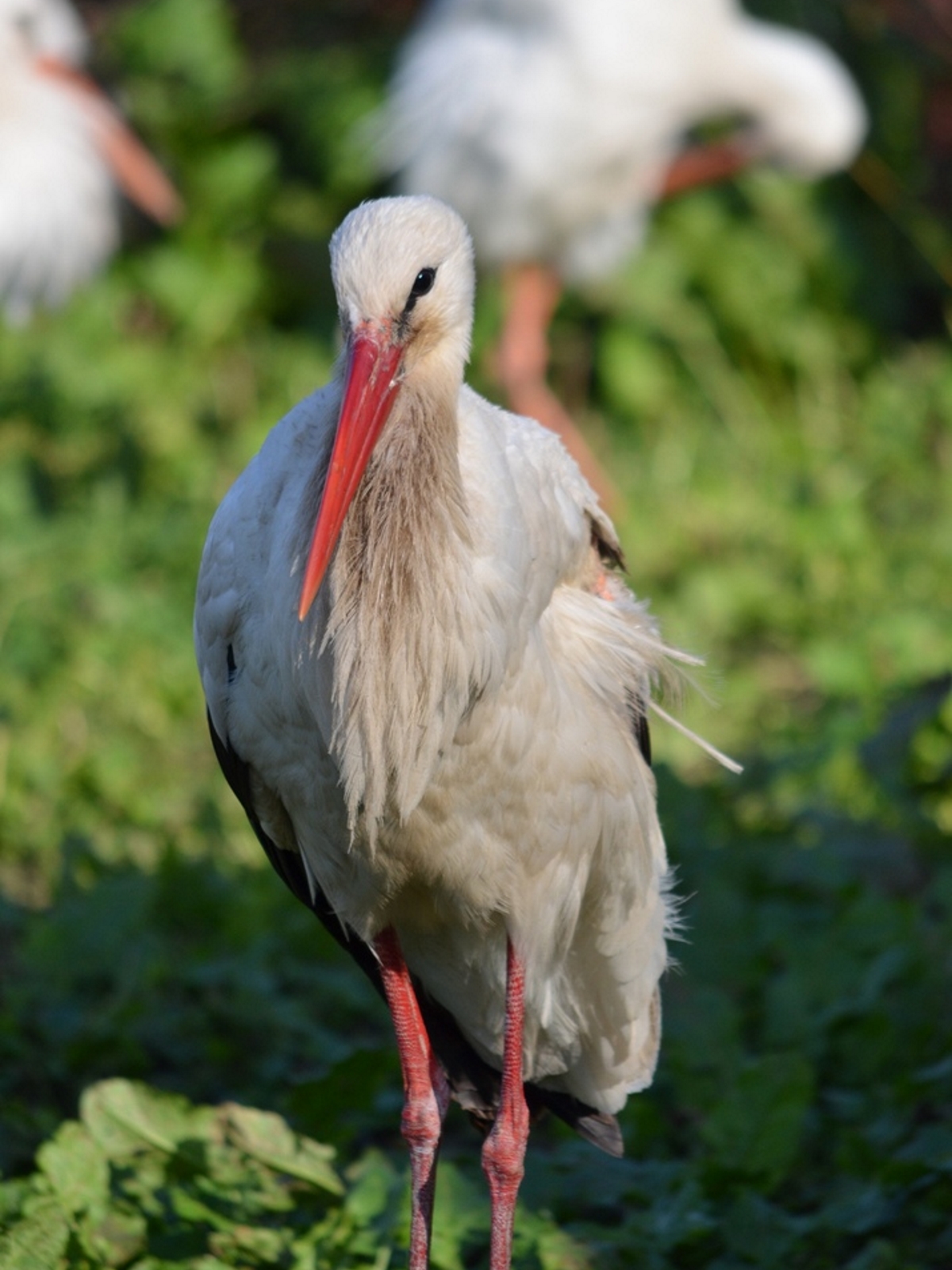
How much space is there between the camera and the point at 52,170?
7.32 meters

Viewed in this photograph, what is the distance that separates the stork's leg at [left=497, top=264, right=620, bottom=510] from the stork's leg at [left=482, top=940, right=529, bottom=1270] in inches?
164

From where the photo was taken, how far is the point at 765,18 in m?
8.07

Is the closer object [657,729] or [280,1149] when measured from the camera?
[280,1149]

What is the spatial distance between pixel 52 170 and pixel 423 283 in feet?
18.1

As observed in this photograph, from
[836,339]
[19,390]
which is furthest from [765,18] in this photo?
[19,390]

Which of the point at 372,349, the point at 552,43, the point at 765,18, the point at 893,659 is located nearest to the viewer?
the point at 372,349

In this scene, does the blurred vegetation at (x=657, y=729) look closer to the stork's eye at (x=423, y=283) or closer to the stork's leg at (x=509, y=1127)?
the stork's leg at (x=509, y=1127)

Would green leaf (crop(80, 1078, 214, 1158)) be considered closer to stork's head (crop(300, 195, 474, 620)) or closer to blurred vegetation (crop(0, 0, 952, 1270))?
blurred vegetation (crop(0, 0, 952, 1270))

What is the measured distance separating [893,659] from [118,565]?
2.46 metres

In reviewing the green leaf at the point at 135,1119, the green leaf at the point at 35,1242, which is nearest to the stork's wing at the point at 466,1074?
the green leaf at the point at 135,1119

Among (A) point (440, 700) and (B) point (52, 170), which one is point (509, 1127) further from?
(B) point (52, 170)

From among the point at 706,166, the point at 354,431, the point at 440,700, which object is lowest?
the point at 440,700

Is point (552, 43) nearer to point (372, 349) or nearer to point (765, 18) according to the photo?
point (765, 18)

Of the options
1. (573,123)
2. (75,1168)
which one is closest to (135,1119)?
(75,1168)
